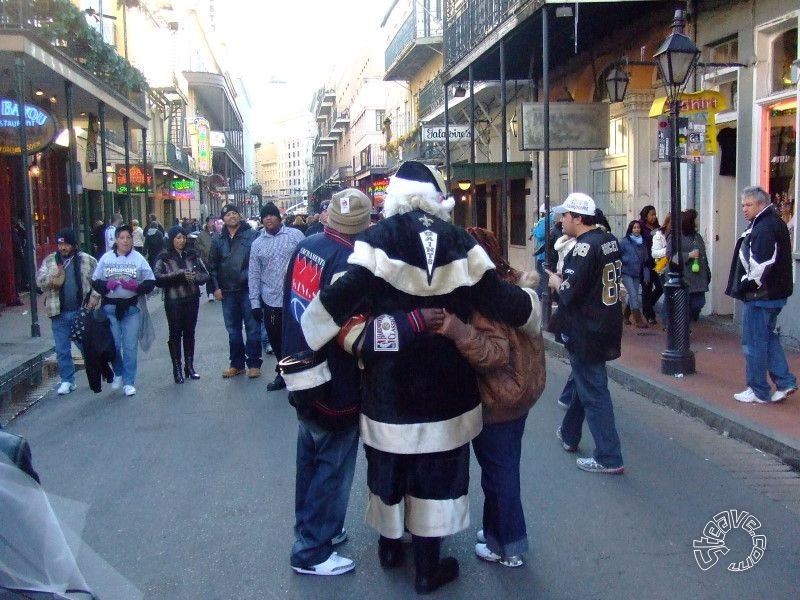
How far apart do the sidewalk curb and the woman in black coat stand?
468cm

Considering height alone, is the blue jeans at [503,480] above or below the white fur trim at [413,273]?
below

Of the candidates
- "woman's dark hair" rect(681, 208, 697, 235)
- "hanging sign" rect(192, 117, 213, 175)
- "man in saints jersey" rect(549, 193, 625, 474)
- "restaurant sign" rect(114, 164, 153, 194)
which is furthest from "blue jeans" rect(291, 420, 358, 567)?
"hanging sign" rect(192, 117, 213, 175)

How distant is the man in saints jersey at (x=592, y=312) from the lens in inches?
223

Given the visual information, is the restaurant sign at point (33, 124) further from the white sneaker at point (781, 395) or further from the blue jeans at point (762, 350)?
the white sneaker at point (781, 395)

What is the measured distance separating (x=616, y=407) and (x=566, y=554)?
3.89m

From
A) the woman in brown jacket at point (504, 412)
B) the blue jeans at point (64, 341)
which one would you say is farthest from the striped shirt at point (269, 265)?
the woman in brown jacket at point (504, 412)

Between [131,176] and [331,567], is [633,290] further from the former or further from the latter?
[131,176]

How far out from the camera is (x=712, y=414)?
7395 mm

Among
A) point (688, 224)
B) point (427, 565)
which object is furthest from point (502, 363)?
point (688, 224)

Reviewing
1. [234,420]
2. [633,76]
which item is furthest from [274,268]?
[633,76]

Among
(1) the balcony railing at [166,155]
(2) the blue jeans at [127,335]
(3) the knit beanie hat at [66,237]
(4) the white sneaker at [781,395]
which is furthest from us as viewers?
(1) the balcony railing at [166,155]

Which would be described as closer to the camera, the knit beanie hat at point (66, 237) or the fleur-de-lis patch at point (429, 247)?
the fleur-de-lis patch at point (429, 247)

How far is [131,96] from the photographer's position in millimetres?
20828

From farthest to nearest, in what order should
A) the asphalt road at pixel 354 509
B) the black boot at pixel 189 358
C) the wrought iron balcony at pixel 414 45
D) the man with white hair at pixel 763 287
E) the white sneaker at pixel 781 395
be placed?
the wrought iron balcony at pixel 414 45, the black boot at pixel 189 358, the white sneaker at pixel 781 395, the man with white hair at pixel 763 287, the asphalt road at pixel 354 509
